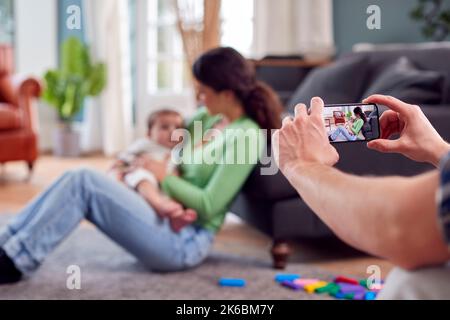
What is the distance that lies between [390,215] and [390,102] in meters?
0.30

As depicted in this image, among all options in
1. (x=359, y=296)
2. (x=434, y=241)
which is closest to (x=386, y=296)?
(x=434, y=241)

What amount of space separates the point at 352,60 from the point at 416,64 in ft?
0.76

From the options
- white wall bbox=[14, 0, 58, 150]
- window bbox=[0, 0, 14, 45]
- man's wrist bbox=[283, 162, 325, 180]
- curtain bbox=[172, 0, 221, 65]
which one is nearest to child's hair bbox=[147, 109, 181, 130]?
curtain bbox=[172, 0, 221, 65]

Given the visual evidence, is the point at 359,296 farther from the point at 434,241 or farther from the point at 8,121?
the point at 8,121

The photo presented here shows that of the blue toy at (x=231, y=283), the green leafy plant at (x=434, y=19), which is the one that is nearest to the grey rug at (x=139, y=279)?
the blue toy at (x=231, y=283)

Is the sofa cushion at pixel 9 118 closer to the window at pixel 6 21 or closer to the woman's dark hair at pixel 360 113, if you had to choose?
the window at pixel 6 21

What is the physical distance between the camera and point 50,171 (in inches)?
141

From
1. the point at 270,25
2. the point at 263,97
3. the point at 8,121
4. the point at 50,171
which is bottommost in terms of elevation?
the point at 50,171

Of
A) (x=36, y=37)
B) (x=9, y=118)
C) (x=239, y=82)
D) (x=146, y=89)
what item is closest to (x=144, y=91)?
(x=146, y=89)

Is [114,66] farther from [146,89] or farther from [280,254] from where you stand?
[280,254]

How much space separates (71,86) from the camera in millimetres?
4094

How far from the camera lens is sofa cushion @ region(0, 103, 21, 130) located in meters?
3.14

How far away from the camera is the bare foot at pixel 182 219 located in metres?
1.61

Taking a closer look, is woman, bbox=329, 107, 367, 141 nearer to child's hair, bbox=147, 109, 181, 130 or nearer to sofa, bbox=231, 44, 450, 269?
sofa, bbox=231, 44, 450, 269
